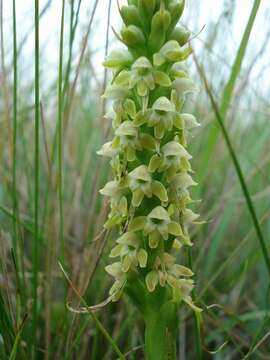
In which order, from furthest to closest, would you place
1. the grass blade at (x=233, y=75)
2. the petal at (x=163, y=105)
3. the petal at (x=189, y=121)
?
the grass blade at (x=233, y=75) → the petal at (x=189, y=121) → the petal at (x=163, y=105)

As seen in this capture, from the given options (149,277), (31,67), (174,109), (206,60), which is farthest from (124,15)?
(31,67)

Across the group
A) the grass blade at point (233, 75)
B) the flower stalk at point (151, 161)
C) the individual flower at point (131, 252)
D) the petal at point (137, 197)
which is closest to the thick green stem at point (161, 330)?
the flower stalk at point (151, 161)

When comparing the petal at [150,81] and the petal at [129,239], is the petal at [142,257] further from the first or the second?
the petal at [150,81]

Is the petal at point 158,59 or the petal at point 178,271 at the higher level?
the petal at point 158,59

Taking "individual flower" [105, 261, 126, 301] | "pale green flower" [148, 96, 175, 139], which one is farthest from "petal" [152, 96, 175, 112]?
"individual flower" [105, 261, 126, 301]

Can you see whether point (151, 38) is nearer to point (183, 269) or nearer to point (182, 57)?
point (182, 57)

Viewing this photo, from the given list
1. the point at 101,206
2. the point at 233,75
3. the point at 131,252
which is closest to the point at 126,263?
the point at 131,252

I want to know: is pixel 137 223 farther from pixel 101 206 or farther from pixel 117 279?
pixel 101 206
